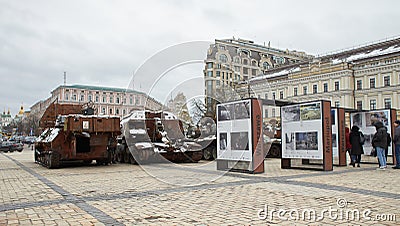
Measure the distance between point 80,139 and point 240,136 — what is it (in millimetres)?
7073

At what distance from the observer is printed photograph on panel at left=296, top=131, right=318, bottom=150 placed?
42.6 feet

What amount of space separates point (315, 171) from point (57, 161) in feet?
32.5

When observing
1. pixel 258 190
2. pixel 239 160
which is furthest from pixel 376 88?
pixel 258 190

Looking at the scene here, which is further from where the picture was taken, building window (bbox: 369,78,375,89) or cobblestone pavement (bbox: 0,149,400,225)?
building window (bbox: 369,78,375,89)

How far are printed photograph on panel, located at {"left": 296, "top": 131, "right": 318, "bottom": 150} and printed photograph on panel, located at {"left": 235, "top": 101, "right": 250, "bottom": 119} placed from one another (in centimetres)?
263

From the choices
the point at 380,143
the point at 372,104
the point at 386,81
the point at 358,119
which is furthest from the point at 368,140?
the point at 372,104

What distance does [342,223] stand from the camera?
5.26 meters

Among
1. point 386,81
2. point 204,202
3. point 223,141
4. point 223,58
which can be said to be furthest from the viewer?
point 386,81

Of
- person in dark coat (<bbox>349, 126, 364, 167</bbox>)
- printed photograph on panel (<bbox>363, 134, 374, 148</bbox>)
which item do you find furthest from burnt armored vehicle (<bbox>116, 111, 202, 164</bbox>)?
printed photograph on panel (<bbox>363, 134, 374, 148</bbox>)

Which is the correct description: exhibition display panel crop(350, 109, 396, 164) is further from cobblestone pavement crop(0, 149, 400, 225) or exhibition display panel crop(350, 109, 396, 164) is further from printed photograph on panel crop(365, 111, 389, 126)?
cobblestone pavement crop(0, 149, 400, 225)

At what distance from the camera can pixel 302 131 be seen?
13445mm

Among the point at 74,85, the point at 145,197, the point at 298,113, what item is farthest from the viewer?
the point at 74,85

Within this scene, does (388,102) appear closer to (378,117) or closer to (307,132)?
(378,117)

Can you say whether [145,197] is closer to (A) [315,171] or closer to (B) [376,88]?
(A) [315,171]
